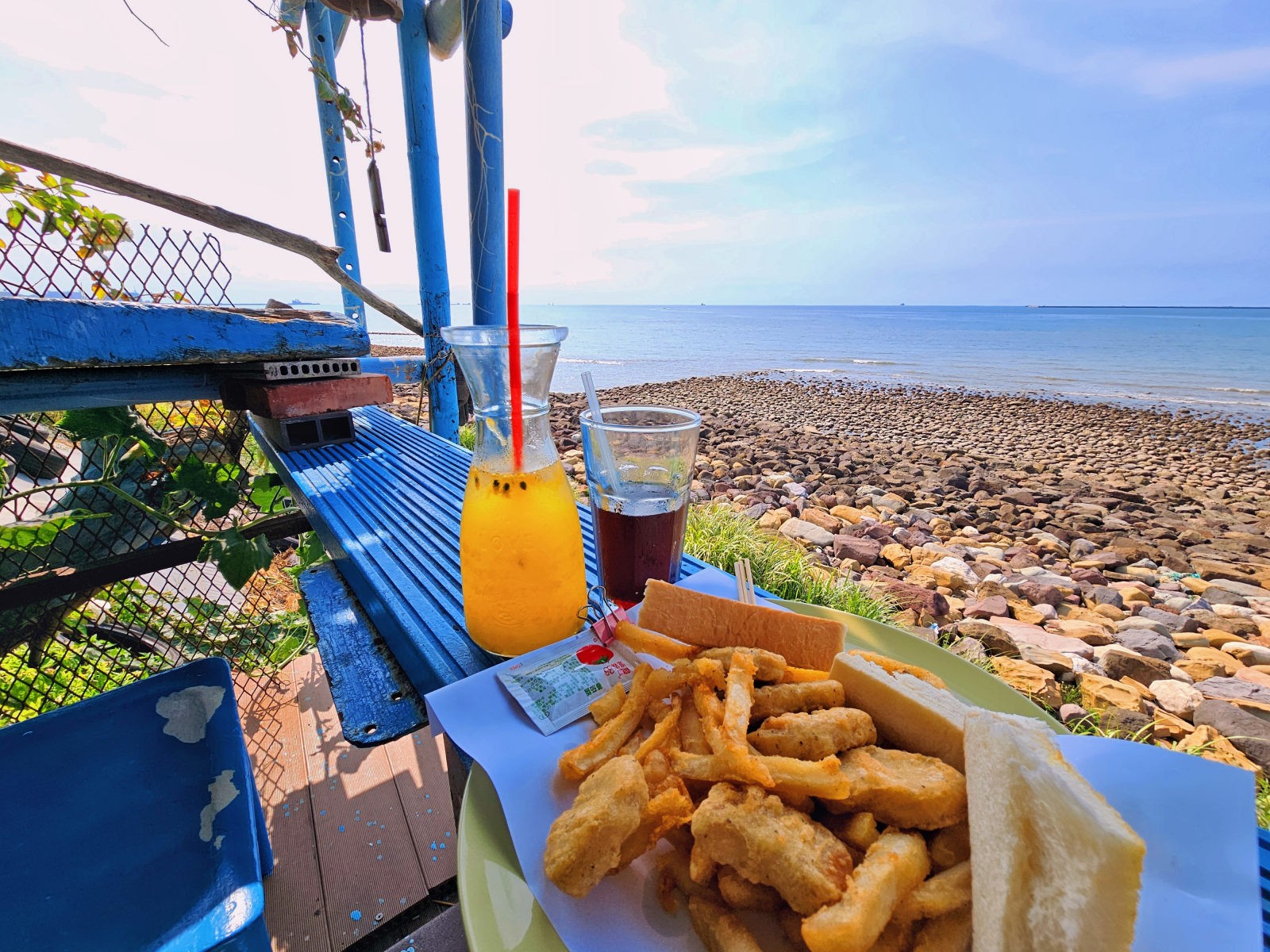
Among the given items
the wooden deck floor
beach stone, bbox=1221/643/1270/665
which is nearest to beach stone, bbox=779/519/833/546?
beach stone, bbox=1221/643/1270/665

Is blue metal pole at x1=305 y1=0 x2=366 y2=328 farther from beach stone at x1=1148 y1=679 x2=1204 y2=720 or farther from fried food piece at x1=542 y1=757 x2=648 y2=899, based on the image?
beach stone at x1=1148 y1=679 x2=1204 y2=720

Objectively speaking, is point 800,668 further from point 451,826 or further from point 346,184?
point 346,184

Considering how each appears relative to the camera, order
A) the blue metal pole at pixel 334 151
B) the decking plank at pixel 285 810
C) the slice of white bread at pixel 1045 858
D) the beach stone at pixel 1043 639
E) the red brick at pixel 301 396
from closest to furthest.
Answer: the slice of white bread at pixel 1045 858 < the decking plank at pixel 285 810 < the red brick at pixel 301 396 < the beach stone at pixel 1043 639 < the blue metal pole at pixel 334 151

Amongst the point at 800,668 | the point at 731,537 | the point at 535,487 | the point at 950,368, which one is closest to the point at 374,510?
the point at 535,487

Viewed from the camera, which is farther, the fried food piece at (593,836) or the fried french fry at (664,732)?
the fried french fry at (664,732)

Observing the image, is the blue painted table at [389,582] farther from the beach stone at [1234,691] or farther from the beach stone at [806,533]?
the beach stone at [806,533]

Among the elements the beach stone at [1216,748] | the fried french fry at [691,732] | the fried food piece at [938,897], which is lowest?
the beach stone at [1216,748]

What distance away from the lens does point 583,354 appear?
2891cm

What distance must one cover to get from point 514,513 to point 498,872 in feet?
1.72

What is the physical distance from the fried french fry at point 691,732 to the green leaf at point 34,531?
214 cm

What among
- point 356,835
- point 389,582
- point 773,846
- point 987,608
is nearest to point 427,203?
point 389,582

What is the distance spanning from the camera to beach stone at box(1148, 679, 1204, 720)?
9.93ft

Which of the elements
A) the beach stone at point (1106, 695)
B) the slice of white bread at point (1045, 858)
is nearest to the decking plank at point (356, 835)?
the slice of white bread at point (1045, 858)

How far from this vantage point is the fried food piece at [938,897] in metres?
0.56
